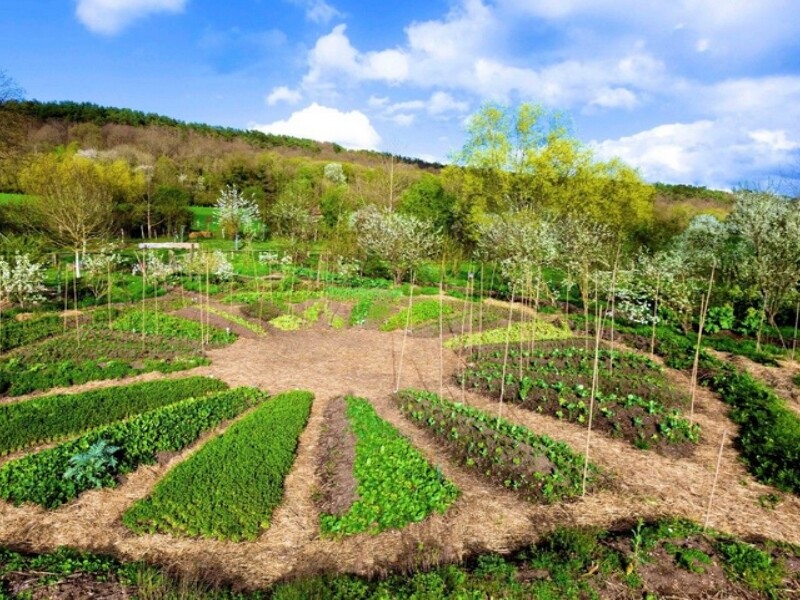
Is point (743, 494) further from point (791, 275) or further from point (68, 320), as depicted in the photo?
point (68, 320)

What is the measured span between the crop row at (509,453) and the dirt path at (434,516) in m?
0.26

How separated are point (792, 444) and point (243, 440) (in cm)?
1022

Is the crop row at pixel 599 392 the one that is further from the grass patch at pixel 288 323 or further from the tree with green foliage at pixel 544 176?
the tree with green foliage at pixel 544 176

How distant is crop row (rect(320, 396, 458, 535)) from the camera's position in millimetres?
6828

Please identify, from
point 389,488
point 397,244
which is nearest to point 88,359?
point 389,488

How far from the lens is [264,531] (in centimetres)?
682

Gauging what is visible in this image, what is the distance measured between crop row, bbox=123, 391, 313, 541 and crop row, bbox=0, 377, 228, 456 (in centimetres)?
259

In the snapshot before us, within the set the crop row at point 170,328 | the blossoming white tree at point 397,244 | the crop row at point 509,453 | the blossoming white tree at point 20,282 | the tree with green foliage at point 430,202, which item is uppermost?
the tree with green foliage at point 430,202

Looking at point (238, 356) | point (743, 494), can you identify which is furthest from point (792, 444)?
point (238, 356)

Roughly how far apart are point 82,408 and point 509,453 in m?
8.87

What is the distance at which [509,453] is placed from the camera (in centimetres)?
838

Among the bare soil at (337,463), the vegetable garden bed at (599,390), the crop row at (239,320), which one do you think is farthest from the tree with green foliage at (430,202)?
the bare soil at (337,463)

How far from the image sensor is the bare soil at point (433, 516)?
6234 millimetres

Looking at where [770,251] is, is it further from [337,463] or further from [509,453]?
[337,463]
